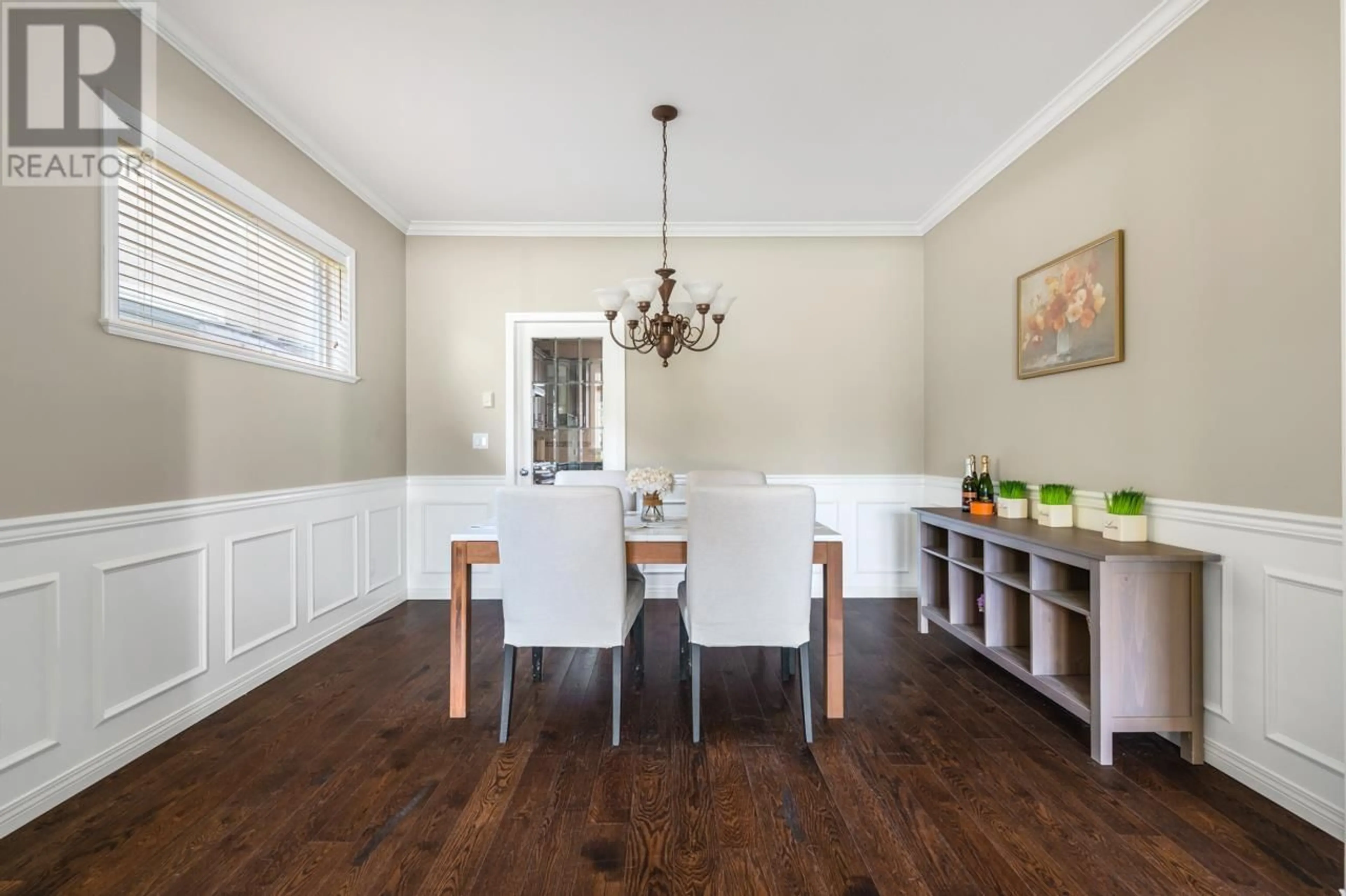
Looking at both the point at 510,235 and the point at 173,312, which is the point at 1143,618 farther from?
the point at 510,235

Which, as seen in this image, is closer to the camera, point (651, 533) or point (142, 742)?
point (142, 742)

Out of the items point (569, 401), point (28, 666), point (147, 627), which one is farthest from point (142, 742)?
point (569, 401)

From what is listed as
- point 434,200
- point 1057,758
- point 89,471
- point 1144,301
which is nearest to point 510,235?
point 434,200

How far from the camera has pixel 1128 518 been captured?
6.90ft

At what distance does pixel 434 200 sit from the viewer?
3633 millimetres

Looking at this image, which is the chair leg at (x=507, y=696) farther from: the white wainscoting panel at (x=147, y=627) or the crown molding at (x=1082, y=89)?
the crown molding at (x=1082, y=89)

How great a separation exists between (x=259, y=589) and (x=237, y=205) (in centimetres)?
170

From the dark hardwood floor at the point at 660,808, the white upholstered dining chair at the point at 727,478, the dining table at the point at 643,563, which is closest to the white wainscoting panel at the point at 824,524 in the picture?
the white upholstered dining chair at the point at 727,478

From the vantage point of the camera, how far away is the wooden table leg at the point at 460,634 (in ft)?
7.48

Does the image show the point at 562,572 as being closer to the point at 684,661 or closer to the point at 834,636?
the point at 684,661

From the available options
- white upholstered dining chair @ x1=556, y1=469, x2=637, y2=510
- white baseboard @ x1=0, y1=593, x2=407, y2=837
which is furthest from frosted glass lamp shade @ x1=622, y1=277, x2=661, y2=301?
white baseboard @ x1=0, y1=593, x2=407, y2=837

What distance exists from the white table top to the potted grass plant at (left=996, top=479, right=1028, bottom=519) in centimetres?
102

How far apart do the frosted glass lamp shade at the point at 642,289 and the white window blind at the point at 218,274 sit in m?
1.70

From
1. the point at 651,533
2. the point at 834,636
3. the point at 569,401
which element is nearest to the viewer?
the point at 834,636
